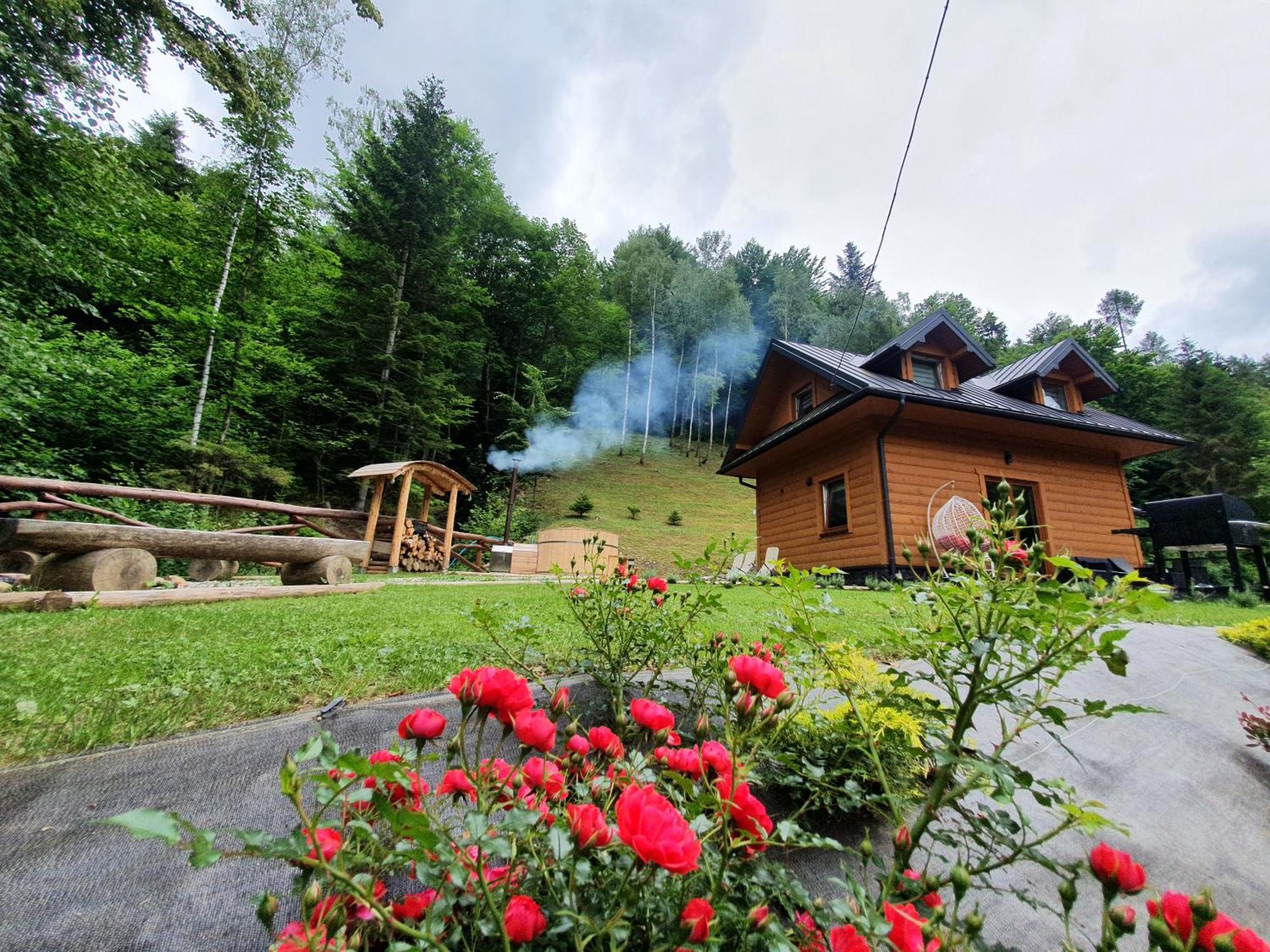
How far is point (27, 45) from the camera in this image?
241 inches

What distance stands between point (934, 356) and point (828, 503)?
353 centimetres

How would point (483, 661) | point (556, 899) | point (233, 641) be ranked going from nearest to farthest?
point (556, 899)
point (483, 661)
point (233, 641)

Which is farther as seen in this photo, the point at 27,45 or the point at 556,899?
the point at 27,45

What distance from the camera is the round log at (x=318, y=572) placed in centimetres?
588

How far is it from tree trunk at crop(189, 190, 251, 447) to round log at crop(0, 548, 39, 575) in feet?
18.1

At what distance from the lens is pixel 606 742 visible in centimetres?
92

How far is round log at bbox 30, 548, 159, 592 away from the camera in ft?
13.5

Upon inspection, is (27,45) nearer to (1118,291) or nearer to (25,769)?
(25,769)

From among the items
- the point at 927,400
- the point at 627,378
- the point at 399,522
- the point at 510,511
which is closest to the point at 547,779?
the point at 927,400

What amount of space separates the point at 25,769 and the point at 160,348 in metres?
14.6

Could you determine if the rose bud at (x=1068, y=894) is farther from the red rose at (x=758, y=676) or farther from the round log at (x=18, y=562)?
the round log at (x=18, y=562)

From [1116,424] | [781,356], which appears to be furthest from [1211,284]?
[781,356]

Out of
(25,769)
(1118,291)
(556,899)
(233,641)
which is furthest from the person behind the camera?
(1118,291)

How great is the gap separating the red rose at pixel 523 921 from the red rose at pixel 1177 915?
0.75 metres
